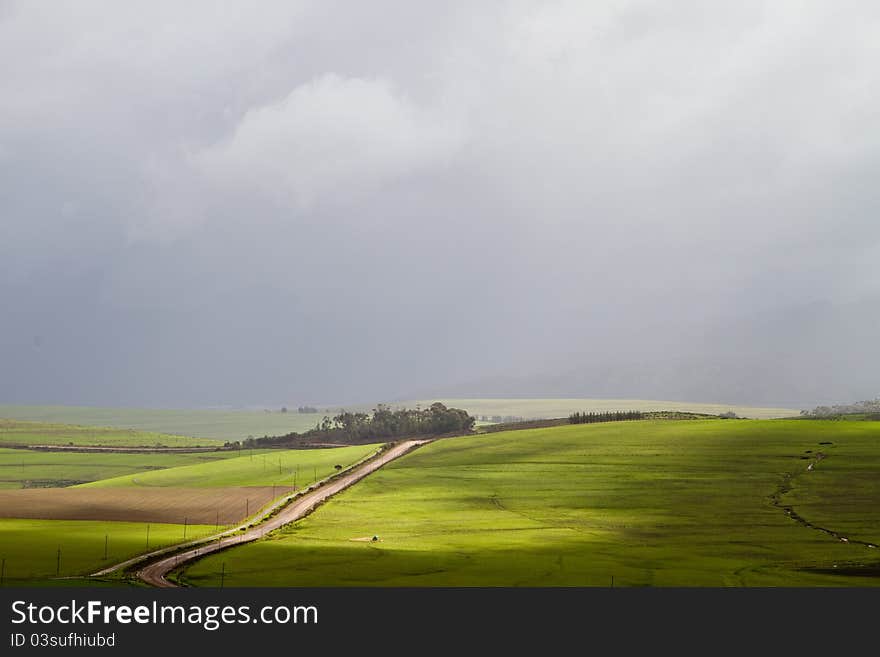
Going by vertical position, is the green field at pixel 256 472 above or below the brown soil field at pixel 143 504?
above

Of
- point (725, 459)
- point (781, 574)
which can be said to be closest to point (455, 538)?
point (781, 574)

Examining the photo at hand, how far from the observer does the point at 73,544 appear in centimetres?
9694

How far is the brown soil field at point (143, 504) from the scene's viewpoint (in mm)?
126125

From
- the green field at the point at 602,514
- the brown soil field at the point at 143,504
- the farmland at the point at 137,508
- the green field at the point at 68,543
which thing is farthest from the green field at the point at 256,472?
the green field at the point at 68,543

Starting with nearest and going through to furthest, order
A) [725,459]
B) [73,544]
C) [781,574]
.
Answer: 1. [781,574]
2. [73,544]
3. [725,459]

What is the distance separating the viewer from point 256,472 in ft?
575

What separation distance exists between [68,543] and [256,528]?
23154 mm

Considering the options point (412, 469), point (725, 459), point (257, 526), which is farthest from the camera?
point (412, 469)

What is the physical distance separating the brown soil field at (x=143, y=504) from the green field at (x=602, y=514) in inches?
580

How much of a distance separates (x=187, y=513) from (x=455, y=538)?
46154 mm

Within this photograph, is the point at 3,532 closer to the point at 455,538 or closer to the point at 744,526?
the point at 455,538

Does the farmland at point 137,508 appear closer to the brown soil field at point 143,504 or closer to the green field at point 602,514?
the brown soil field at point 143,504

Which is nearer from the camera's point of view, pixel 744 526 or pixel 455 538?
pixel 455 538

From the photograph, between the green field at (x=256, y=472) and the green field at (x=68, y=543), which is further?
the green field at (x=256, y=472)
